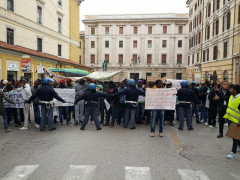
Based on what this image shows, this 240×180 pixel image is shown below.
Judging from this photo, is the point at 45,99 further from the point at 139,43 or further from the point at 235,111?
the point at 139,43

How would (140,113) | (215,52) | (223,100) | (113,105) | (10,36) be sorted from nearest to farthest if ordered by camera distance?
1. (223,100)
2. (113,105)
3. (140,113)
4. (10,36)
5. (215,52)

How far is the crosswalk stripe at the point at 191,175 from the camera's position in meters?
4.48

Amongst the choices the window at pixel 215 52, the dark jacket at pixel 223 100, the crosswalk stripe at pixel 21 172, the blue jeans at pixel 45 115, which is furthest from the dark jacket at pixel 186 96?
the window at pixel 215 52

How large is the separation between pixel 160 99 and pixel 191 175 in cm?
403

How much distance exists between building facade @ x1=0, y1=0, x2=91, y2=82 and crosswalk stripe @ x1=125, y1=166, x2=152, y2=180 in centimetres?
1048

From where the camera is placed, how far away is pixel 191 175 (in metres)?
4.61

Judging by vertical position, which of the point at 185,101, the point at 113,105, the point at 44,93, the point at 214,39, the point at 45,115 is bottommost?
the point at 45,115

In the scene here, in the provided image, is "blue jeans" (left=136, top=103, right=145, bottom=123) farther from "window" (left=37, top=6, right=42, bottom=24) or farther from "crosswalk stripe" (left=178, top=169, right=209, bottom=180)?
"window" (left=37, top=6, right=42, bottom=24)

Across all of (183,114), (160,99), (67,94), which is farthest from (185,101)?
(67,94)

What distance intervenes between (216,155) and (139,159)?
6.72 feet

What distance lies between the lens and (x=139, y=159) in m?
5.48

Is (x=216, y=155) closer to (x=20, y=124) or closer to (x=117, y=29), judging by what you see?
(x=20, y=124)

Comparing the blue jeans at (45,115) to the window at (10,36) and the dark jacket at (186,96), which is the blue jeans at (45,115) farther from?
the window at (10,36)

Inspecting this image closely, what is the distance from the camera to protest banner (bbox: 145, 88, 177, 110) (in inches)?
325
